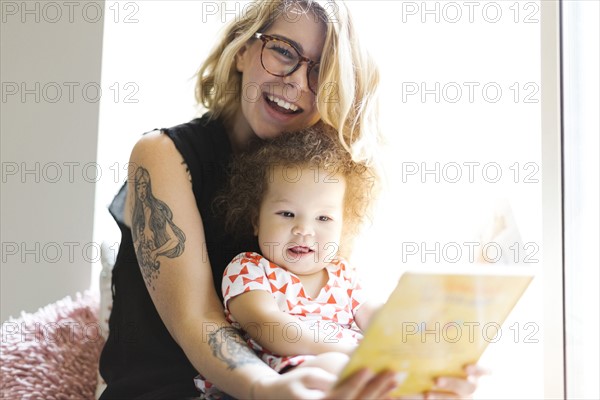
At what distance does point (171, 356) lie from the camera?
56.7 inches

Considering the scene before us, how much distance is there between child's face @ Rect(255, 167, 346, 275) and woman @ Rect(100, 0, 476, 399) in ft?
0.42

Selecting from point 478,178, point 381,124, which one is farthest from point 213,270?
point 478,178

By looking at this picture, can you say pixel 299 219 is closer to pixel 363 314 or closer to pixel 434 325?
→ pixel 363 314

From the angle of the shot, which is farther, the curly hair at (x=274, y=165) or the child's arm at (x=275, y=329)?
the curly hair at (x=274, y=165)

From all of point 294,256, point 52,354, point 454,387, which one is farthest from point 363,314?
point 52,354

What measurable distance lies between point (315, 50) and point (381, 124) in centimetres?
25

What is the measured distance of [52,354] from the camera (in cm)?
172

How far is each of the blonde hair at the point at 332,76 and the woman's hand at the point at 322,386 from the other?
0.56 meters

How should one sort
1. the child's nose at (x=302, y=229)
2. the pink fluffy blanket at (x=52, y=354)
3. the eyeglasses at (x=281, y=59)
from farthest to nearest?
the pink fluffy blanket at (x=52, y=354) → the eyeglasses at (x=281, y=59) → the child's nose at (x=302, y=229)

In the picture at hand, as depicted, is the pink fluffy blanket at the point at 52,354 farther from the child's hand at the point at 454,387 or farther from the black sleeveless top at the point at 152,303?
the child's hand at the point at 454,387

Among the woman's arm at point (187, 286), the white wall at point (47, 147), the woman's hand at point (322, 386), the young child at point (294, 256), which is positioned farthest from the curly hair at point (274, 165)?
the white wall at point (47, 147)

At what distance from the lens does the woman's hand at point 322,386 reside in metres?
0.97

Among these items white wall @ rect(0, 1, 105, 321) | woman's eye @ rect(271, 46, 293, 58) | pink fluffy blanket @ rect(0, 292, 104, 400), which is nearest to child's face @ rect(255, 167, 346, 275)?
woman's eye @ rect(271, 46, 293, 58)

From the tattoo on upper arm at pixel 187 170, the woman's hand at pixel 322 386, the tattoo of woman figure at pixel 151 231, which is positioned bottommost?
the woman's hand at pixel 322 386
